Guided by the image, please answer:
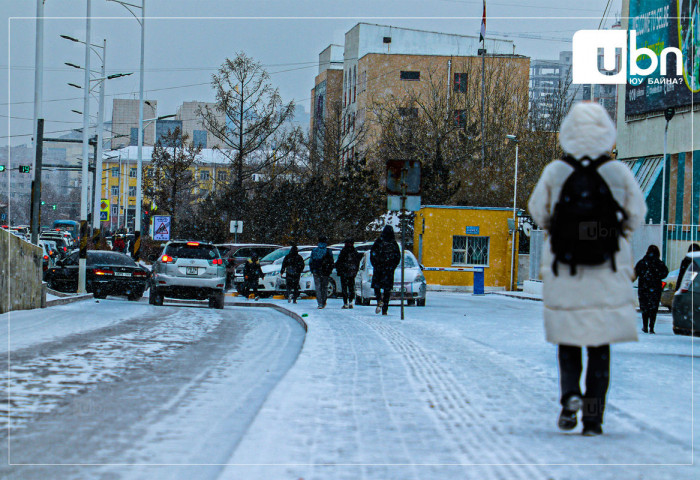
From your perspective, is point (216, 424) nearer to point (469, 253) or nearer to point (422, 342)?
point (422, 342)

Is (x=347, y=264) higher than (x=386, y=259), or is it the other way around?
(x=386, y=259)

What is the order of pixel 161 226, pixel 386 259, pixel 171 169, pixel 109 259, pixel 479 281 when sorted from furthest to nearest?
pixel 171 169
pixel 161 226
pixel 479 281
pixel 109 259
pixel 386 259

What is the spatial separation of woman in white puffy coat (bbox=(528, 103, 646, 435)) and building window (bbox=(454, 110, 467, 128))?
5466 cm

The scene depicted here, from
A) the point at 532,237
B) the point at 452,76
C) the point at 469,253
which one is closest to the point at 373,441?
the point at 532,237

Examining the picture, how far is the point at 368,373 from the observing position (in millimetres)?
9312

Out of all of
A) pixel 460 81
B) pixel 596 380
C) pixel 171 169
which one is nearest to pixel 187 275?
pixel 596 380

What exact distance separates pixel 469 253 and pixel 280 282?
56.7 feet

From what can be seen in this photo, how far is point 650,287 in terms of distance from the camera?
1820 cm

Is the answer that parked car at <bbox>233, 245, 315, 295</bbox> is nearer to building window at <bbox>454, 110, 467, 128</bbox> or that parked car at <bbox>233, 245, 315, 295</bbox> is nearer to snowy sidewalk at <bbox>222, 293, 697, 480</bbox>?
snowy sidewalk at <bbox>222, 293, 697, 480</bbox>

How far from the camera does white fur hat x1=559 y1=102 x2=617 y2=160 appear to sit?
5.54m

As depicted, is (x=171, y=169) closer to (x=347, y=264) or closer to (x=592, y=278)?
(x=347, y=264)

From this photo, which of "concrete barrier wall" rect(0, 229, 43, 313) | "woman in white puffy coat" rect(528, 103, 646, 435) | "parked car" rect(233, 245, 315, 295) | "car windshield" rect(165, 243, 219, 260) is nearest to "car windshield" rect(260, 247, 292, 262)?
"parked car" rect(233, 245, 315, 295)

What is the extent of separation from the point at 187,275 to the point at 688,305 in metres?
14.1

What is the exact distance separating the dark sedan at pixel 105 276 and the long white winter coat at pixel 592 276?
80.7 ft
